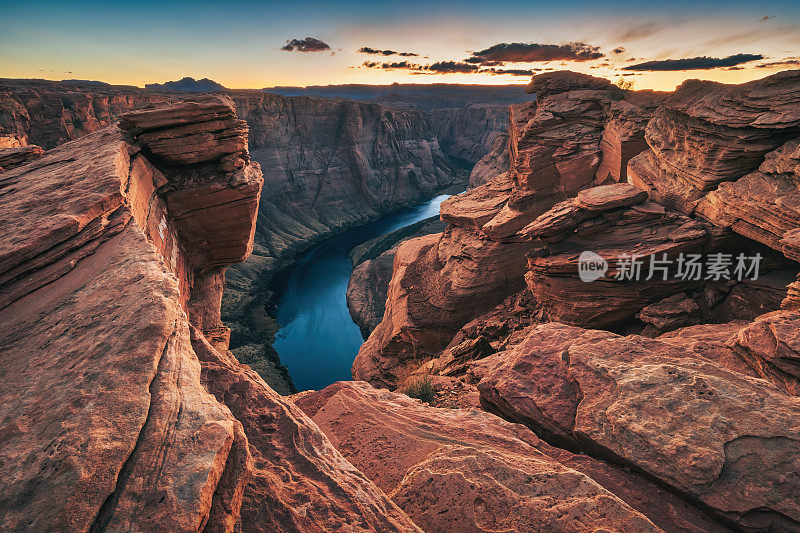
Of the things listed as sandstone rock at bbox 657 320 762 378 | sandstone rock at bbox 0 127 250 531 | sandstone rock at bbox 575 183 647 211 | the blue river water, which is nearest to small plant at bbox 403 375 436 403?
sandstone rock at bbox 657 320 762 378

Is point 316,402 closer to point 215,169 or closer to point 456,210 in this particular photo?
point 215,169

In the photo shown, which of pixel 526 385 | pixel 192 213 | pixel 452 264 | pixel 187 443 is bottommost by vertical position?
pixel 452 264

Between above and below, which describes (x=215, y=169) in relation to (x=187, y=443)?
above

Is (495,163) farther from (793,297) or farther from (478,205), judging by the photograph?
(793,297)

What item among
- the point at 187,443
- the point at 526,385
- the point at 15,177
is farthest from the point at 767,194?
the point at 15,177

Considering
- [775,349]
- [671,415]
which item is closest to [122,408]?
[671,415]

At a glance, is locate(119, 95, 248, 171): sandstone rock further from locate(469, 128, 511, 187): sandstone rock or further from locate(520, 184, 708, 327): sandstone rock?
locate(469, 128, 511, 187): sandstone rock
